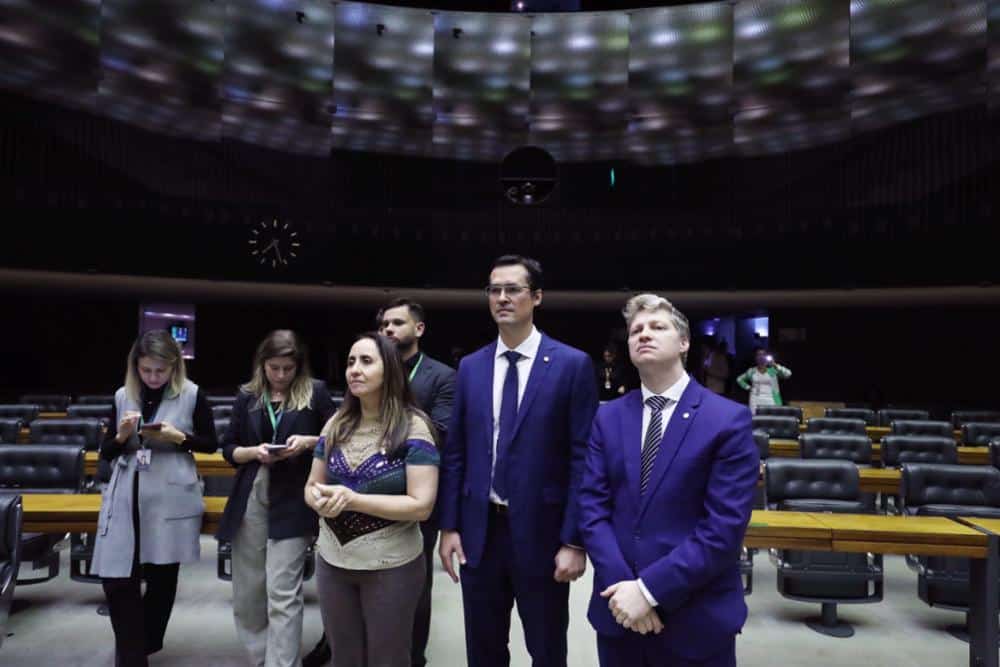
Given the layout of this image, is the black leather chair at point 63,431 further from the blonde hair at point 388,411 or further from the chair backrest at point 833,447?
the chair backrest at point 833,447

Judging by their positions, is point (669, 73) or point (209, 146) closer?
point (209, 146)

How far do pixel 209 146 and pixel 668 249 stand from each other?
7996 millimetres

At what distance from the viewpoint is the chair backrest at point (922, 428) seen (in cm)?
619

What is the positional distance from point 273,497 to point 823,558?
2.71 meters

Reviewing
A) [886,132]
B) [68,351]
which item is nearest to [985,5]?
[886,132]

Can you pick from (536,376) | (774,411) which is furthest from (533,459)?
(774,411)

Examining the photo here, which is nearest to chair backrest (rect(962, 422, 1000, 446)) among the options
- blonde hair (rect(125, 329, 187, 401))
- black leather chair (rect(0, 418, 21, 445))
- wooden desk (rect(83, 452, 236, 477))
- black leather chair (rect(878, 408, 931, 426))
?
black leather chair (rect(878, 408, 931, 426))

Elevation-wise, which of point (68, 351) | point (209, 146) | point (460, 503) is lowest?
point (460, 503)

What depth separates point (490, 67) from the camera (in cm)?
1187

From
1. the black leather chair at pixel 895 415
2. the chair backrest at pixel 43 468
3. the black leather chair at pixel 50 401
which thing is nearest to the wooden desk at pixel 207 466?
the chair backrest at pixel 43 468

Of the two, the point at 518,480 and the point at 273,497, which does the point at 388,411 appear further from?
the point at 273,497

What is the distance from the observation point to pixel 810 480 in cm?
398

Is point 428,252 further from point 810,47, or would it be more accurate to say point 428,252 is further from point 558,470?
point 558,470

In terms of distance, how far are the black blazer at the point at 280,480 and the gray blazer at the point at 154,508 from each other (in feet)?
0.57
